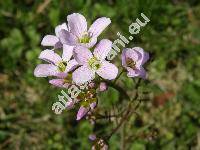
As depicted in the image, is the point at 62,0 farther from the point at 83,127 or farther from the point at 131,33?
the point at 83,127

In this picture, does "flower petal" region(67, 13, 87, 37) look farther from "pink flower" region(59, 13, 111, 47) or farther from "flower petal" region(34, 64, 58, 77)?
"flower petal" region(34, 64, 58, 77)

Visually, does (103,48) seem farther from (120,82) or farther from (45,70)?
(120,82)

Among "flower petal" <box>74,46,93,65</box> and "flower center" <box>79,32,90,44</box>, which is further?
"flower center" <box>79,32,90,44</box>

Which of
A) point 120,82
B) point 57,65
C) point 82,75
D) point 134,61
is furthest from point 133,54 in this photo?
point 120,82

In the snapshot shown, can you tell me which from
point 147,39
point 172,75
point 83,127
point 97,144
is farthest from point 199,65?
point 97,144

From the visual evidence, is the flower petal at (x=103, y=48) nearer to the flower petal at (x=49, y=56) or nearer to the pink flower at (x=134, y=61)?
the pink flower at (x=134, y=61)

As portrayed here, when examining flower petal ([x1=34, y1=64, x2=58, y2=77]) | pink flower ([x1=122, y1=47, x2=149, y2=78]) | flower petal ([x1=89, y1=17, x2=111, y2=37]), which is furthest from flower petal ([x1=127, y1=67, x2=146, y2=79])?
→ flower petal ([x1=34, y1=64, x2=58, y2=77])

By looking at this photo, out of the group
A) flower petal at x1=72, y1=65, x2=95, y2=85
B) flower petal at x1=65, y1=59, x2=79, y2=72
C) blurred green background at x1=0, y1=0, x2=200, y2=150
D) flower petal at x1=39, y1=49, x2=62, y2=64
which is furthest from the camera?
blurred green background at x1=0, y1=0, x2=200, y2=150
